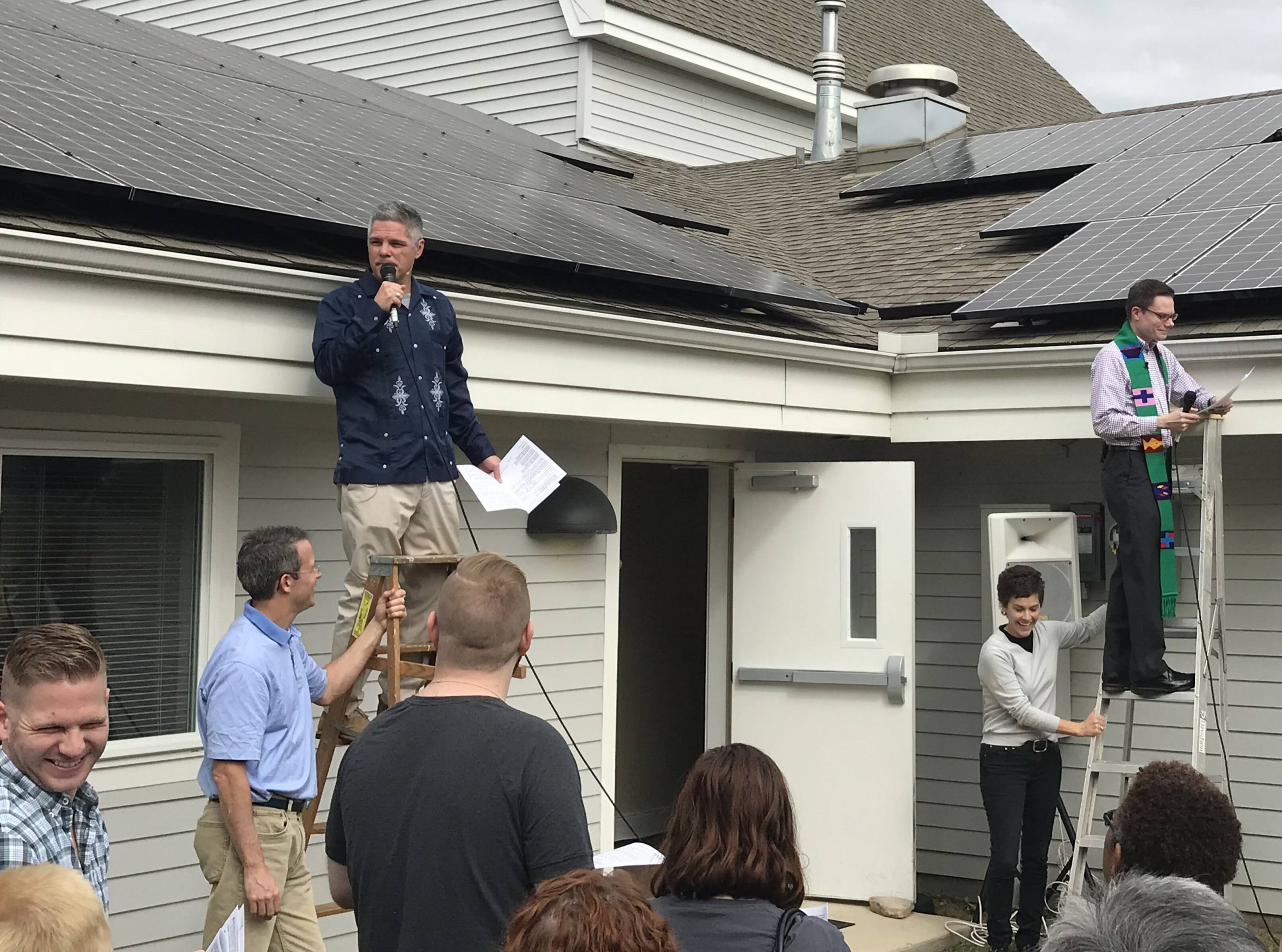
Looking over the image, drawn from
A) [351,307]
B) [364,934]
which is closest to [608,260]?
[351,307]

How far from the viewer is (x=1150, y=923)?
7.20 feet

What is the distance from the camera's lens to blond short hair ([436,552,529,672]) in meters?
3.41

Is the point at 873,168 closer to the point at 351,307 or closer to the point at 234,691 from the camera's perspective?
the point at 351,307

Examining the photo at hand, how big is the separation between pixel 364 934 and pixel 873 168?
10.7 m

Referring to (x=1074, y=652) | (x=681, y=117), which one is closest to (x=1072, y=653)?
(x=1074, y=652)

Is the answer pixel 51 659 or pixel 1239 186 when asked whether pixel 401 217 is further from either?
pixel 1239 186

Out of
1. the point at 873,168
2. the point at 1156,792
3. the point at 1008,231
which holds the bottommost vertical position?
the point at 1156,792

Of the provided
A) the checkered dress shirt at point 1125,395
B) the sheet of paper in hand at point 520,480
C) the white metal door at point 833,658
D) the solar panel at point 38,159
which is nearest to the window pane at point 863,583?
the white metal door at point 833,658

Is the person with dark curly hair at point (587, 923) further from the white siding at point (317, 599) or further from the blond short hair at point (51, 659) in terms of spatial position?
the white siding at point (317, 599)

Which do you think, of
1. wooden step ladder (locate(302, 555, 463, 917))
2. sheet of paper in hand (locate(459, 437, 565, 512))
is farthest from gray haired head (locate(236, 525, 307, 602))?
sheet of paper in hand (locate(459, 437, 565, 512))

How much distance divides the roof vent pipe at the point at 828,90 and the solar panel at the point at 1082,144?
2.50 m

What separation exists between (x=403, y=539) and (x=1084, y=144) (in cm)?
766

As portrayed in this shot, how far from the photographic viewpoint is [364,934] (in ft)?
11.3

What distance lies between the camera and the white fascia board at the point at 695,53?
1363 centimetres
